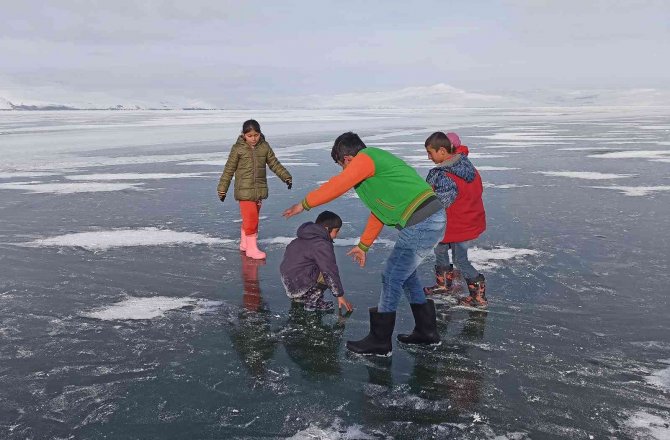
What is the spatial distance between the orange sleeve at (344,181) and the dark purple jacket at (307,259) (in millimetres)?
1288

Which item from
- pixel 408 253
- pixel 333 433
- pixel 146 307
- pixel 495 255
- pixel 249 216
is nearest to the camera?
pixel 333 433

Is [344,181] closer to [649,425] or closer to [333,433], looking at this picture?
[333,433]

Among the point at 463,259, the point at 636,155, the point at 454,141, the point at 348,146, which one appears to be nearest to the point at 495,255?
the point at 463,259

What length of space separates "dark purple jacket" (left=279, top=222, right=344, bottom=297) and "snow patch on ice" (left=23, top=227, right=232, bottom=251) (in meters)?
2.63

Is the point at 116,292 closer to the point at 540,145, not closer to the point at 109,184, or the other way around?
the point at 109,184

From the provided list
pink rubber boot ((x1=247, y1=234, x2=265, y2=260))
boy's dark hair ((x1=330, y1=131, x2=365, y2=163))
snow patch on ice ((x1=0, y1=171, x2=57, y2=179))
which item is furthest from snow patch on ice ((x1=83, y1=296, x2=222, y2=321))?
snow patch on ice ((x1=0, y1=171, x2=57, y2=179))

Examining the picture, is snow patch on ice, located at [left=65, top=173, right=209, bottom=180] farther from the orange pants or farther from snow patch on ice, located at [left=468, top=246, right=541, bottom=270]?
snow patch on ice, located at [left=468, top=246, right=541, bottom=270]

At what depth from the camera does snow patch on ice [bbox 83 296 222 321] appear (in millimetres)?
4855

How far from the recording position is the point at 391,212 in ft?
13.0

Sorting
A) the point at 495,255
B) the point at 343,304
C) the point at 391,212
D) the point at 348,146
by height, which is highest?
the point at 348,146

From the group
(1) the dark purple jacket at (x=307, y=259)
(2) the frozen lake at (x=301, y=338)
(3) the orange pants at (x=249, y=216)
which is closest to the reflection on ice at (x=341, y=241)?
(2) the frozen lake at (x=301, y=338)

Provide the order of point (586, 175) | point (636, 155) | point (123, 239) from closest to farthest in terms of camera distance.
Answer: point (123, 239)
point (586, 175)
point (636, 155)

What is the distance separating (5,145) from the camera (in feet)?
78.2

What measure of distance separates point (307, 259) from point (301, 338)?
2.95ft
